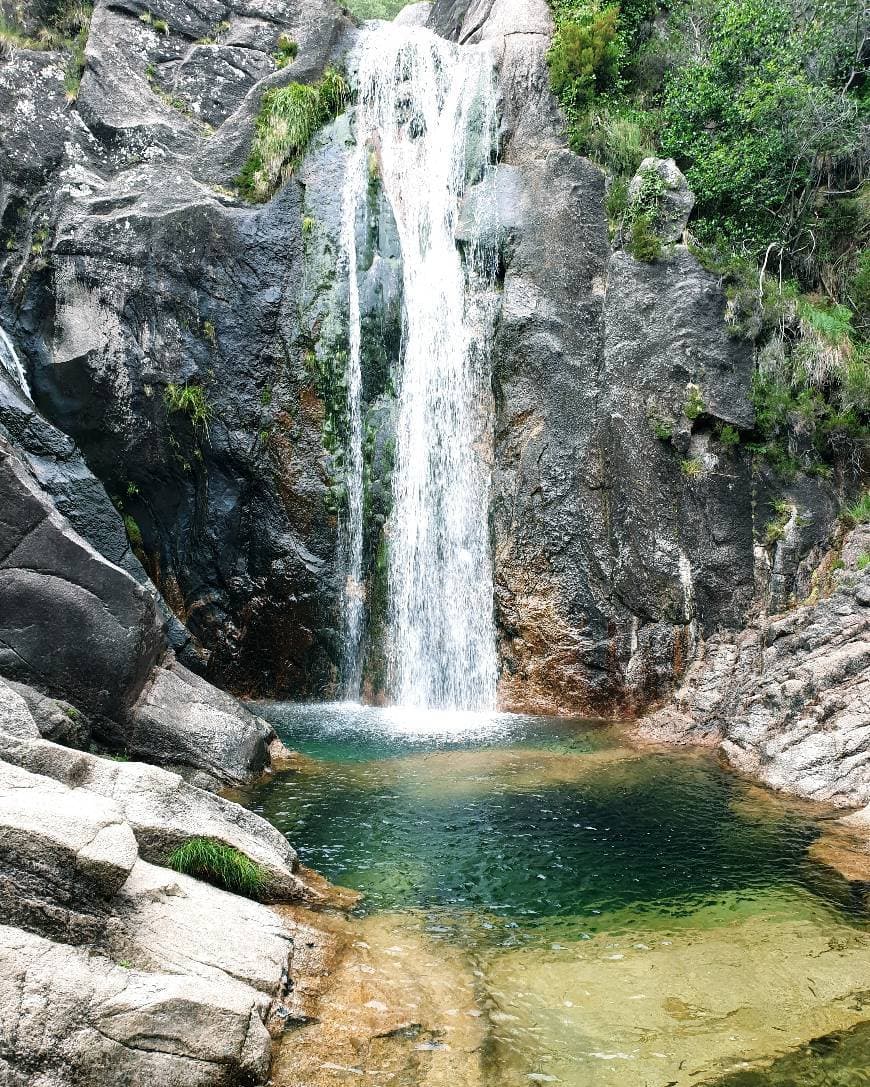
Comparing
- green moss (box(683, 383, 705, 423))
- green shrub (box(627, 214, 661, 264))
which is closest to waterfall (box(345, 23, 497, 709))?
green shrub (box(627, 214, 661, 264))

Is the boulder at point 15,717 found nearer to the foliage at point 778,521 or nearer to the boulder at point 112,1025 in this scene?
the boulder at point 112,1025

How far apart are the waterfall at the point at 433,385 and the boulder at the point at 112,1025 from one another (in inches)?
349

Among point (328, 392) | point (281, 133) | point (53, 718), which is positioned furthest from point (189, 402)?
point (53, 718)

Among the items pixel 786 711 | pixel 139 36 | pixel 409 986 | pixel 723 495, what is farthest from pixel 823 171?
pixel 409 986

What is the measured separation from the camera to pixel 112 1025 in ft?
11.8

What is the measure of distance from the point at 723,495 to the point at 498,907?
315 inches

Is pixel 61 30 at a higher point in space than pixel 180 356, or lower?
higher

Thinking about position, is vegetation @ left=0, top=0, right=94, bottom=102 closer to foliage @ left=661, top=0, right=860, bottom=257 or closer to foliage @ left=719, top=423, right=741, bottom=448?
foliage @ left=661, top=0, right=860, bottom=257

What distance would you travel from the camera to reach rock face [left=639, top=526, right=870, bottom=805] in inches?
332

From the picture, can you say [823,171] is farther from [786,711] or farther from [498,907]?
[498,907]

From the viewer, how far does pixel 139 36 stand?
1544cm

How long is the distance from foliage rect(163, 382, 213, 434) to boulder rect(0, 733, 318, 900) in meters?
8.00

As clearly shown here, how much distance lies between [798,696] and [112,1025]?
317 inches

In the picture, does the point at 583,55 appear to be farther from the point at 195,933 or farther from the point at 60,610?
the point at 195,933
